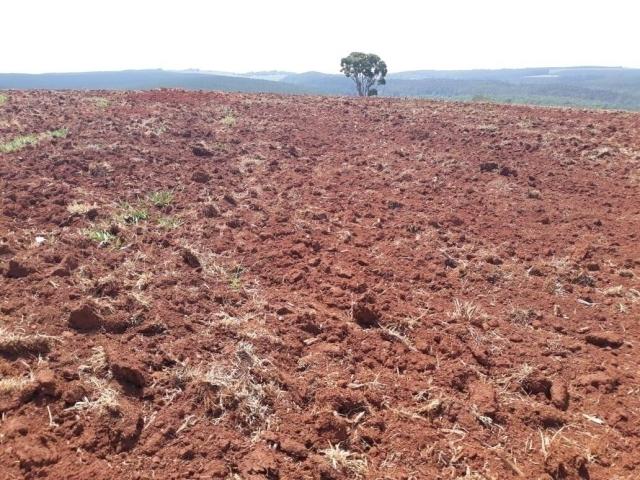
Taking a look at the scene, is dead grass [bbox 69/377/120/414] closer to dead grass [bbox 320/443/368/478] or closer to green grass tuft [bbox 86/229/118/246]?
dead grass [bbox 320/443/368/478]

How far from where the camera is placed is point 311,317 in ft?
→ 13.6

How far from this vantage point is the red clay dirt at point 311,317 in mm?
2883

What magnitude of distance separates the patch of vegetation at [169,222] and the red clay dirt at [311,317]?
0.03m

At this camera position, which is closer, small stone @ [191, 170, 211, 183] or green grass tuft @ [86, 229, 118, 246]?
green grass tuft @ [86, 229, 118, 246]

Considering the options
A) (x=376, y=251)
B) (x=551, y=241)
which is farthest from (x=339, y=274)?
(x=551, y=241)

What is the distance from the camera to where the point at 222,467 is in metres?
2.68

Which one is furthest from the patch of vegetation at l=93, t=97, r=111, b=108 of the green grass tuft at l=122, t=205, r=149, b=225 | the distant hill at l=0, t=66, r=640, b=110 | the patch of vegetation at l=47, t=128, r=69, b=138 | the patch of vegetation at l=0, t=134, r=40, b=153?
the distant hill at l=0, t=66, r=640, b=110

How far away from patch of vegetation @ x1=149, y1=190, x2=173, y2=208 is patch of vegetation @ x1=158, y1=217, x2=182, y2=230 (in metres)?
0.48

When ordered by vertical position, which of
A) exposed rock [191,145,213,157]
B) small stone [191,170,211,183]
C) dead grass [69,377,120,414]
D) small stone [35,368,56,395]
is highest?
exposed rock [191,145,213,157]

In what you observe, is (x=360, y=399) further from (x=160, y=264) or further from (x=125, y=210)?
(x=125, y=210)

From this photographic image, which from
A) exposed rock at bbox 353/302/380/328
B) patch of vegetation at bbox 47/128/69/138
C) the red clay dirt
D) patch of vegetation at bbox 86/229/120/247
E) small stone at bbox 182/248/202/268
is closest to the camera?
the red clay dirt

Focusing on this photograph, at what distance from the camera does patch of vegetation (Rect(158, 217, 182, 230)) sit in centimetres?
574

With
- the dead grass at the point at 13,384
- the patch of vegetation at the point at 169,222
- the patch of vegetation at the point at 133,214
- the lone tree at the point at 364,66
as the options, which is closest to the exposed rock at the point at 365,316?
the dead grass at the point at 13,384

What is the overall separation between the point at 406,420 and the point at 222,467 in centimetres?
120
